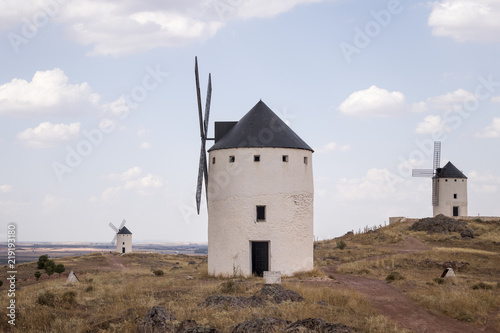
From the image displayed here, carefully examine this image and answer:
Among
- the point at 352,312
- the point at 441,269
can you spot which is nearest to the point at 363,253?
the point at 441,269

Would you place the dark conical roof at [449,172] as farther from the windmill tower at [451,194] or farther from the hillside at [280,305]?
the hillside at [280,305]

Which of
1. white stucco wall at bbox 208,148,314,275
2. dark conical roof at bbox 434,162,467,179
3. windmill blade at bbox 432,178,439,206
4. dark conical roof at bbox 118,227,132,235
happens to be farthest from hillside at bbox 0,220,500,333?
dark conical roof at bbox 118,227,132,235

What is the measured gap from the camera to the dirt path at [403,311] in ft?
42.8

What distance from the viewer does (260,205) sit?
23.6m

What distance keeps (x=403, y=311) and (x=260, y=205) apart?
30.7 ft

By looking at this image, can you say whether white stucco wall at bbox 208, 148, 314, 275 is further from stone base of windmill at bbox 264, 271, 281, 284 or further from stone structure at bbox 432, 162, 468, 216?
stone structure at bbox 432, 162, 468, 216

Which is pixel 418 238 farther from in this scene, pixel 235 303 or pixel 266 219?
pixel 235 303

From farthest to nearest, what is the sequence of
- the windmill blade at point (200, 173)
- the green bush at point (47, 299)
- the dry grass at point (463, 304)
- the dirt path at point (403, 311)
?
the windmill blade at point (200, 173)
the green bush at point (47, 299)
the dry grass at point (463, 304)
the dirt path at point (403, 311)

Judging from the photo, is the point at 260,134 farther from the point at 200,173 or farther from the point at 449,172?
the point at 449,172

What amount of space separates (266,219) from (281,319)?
1182 cm

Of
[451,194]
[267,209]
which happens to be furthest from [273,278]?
[451,194]

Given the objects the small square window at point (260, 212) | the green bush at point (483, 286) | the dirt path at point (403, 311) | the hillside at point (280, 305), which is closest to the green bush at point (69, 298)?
the hillside at point (280, 305)

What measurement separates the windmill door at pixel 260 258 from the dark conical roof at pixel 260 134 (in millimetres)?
4399

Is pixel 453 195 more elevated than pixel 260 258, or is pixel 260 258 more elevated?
pixel 453 195
